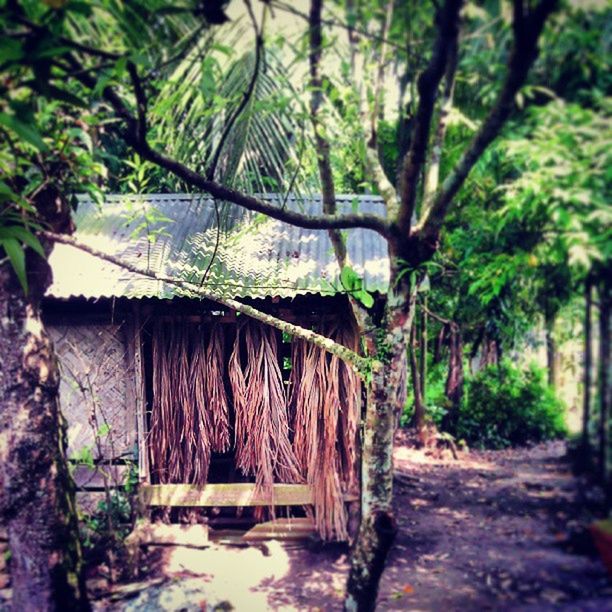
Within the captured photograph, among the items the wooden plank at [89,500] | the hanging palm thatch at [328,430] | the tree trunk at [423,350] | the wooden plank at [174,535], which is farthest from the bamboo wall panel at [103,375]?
the tree trunk at [423,350]

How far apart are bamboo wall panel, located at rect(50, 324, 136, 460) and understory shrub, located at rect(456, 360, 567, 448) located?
10.3 feet

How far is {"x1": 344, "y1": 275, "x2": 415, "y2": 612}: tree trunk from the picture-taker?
1.81m

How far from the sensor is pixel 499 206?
145cm

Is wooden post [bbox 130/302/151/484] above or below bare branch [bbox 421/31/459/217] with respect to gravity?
below

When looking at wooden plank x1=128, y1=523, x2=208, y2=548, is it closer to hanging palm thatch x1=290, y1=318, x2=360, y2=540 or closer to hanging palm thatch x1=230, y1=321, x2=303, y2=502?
hanging palm thatch x1=230, y1=321, x2=303, y2=502

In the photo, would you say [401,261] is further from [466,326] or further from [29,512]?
[29,512]

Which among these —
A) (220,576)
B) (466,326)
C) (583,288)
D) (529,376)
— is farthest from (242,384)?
(583,288)

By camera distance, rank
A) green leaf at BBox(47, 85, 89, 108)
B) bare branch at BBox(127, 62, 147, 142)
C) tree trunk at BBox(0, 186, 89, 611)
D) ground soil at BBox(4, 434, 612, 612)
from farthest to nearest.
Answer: tree trunk at BBox(0, 186, 89, 611) → bare branch at BBox(127, 62, 147, 142) → ground soil at BBox(4, 434, 612, 612) → green leaf at BBox(47, 85, 89, 108)

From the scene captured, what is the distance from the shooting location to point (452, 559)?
86.0 inches

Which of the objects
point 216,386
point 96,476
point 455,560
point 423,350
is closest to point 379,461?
point 455,560

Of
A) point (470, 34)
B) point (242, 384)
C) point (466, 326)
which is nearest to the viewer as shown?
point (470, 34)

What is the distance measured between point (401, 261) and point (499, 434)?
84 cm

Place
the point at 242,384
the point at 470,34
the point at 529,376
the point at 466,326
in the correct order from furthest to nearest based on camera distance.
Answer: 1. the point at 242,384
2. the point at 466,326
3. the point at 529,376
4. the point at 470,34

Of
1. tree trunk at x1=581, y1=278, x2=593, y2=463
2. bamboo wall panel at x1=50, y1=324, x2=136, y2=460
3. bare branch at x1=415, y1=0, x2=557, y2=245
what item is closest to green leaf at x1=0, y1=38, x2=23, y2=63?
bare branch at x1=415, y1=0, x2=557, y2=245
